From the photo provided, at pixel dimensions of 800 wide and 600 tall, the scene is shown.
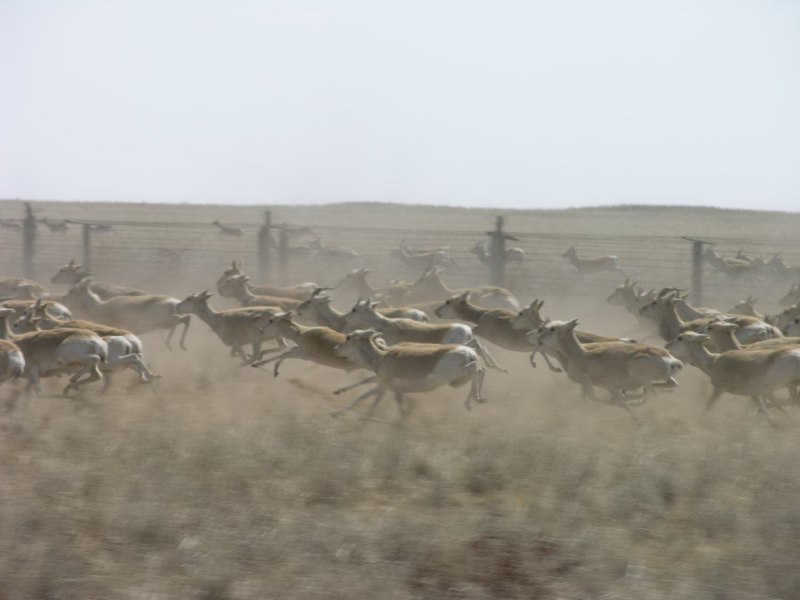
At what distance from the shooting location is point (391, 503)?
8.41 meters

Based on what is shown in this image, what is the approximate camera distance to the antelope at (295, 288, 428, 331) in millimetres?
15789

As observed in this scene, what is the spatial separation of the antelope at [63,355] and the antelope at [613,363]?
4809mm

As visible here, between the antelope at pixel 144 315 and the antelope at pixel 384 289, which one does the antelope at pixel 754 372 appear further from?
the antelope at pixel 384 289

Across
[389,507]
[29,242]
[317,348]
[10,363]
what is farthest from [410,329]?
[29,242]

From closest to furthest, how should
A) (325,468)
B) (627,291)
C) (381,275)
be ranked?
(325,468) < (627,291) < (381,275)

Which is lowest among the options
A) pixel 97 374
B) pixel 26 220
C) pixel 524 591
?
pixel 524 591

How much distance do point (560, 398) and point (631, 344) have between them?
100 centimetres

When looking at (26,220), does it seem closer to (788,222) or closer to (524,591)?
(524,591)

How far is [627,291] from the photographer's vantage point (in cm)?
1920

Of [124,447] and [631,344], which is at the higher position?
[631,344]

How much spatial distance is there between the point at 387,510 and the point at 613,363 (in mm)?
5202

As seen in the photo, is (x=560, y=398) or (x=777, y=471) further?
(x=560, y=398)

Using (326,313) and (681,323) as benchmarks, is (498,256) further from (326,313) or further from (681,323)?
(326,313)

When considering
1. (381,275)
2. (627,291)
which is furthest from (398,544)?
(381,275)
